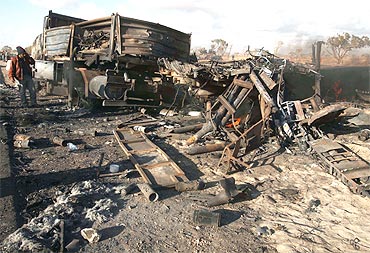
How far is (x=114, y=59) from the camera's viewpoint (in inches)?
351

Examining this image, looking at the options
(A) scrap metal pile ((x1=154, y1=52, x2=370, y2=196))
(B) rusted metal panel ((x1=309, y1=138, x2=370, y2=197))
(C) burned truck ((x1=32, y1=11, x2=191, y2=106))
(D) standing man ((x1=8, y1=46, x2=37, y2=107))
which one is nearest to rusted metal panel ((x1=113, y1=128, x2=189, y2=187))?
(A) scrap metal pile ((x1=154, y1=52, x2=370, y2=196))

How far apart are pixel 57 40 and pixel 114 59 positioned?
326 cm

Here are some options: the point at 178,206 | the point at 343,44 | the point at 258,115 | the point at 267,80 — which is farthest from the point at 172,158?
the point at 343,44

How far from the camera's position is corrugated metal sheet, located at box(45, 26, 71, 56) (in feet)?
34.3

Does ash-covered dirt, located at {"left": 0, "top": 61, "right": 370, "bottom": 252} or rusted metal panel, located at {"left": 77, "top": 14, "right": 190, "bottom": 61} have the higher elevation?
rusted metal panel, located at {"left": 77, "top": 14, "right": 190, "bottom": 61}

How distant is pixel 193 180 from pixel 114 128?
3587 millimetres

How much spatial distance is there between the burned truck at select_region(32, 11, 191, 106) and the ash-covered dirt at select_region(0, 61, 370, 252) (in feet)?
9.29

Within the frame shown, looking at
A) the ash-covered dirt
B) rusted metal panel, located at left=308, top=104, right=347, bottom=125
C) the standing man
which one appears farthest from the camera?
the standing man

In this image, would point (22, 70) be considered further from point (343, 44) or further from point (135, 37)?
point (343, 44)

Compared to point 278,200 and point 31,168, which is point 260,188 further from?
point 31,168

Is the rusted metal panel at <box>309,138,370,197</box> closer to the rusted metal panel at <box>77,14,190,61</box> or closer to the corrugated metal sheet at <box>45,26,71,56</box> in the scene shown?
the rusted metal panel at <box>77,14,190,61</box>

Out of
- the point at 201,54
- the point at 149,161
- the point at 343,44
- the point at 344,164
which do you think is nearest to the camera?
the point at 344,164

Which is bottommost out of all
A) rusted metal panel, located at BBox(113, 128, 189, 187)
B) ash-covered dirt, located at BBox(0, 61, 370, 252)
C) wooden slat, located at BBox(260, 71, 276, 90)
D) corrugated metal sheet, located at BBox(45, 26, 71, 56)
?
ash-covered dirt, located at BBox(0, 61, 370, 252)

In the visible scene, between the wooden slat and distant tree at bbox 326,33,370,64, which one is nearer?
the wooden slat
